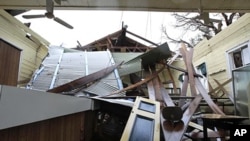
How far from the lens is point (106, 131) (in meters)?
3.97

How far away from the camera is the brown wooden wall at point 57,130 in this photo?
4.75 feet

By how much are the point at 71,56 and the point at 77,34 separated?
6.05 metres

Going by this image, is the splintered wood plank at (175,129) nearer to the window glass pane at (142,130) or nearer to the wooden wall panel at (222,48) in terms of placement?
the window glass pane at (142,130)

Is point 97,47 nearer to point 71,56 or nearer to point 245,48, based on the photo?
point 71,56

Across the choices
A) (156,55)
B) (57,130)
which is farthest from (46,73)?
(57,130)

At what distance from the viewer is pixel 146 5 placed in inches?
143

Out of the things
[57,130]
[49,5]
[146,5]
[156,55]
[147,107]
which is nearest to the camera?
→ [57,130]

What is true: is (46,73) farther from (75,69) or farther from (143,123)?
(143,123)

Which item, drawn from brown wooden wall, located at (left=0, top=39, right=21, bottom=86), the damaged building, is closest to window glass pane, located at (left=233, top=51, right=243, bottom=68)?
the damaged building

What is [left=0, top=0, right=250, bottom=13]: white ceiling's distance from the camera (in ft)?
11.6

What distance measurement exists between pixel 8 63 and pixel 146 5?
4.19 meters

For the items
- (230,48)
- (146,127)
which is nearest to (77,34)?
(230,48)

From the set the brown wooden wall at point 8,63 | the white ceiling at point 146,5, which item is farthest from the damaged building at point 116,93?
the white ceiling at point 146,5

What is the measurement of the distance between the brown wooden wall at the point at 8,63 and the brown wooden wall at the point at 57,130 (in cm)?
305
